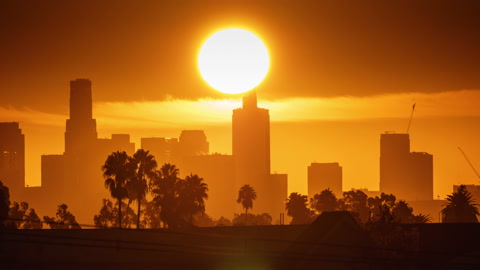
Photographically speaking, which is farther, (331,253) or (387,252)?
(387,252)

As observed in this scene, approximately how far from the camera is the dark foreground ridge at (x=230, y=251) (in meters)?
101

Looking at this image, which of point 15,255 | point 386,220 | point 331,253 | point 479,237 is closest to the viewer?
point 331,253

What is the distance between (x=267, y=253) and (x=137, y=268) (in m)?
12.7

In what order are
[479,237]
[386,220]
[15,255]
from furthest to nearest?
[386,220]
[479,237]
[15,255]

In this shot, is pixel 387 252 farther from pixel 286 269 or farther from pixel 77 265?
Result: pixel 77 265

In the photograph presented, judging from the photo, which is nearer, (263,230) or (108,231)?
(108,231)

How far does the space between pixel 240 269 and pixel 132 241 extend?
42.2 ft

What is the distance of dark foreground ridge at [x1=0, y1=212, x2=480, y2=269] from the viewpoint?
331ft

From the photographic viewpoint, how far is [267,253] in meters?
105

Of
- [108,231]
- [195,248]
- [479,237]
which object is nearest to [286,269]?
[195,248]

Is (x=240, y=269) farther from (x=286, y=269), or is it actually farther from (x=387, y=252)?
(x=387, y=252)

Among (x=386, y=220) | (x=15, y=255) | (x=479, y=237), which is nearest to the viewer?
(x=15, y=255)

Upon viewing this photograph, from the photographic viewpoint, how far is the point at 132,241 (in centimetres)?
→ 10994

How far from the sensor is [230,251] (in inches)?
4336
